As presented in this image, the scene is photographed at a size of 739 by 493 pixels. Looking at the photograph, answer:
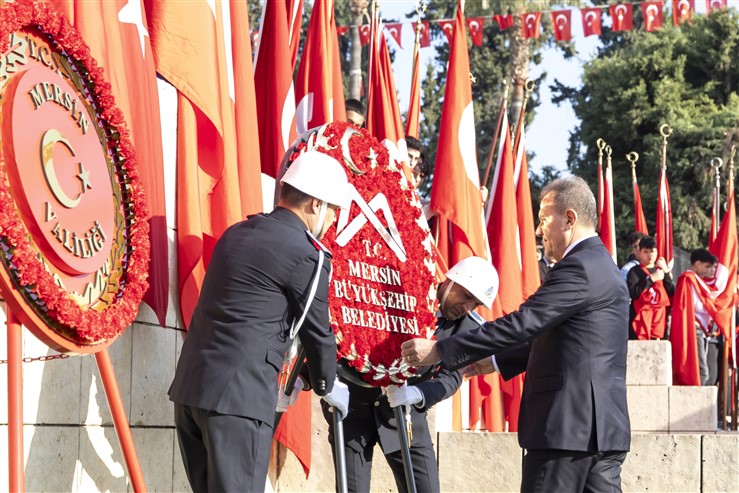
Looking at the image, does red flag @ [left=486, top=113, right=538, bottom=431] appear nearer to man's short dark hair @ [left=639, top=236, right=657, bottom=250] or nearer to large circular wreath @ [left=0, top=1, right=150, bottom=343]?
man's short dark hair @ [left=639, top=236, right=657, bottom=250]

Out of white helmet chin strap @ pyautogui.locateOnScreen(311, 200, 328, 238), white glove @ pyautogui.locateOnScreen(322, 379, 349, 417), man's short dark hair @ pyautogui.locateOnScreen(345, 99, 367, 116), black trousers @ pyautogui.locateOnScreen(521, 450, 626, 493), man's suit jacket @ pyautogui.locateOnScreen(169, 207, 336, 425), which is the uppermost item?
man's short dark hair @ pyautogui.locateOnScreen(345, 99, 367, 116)

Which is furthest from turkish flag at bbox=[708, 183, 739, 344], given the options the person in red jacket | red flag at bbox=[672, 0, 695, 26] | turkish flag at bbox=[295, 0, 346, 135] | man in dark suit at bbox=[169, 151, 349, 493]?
man in dark suit at bbox=[169, 151, 349, 493]

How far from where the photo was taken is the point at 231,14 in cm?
712

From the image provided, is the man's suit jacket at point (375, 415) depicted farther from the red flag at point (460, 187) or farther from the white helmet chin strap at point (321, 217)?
the red flag at point (460, 187)

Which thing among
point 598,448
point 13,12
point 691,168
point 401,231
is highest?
point 691,168

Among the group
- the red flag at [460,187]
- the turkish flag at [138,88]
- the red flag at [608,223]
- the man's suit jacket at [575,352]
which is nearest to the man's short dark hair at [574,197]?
the man's suit jacket at [575,352]

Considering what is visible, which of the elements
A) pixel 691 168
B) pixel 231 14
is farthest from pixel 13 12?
pixel 691 168

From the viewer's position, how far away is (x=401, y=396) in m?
5.51

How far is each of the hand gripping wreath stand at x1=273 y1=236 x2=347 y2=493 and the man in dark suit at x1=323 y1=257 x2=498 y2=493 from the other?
0.28 metres

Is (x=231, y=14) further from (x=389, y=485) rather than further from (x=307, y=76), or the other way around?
(x=389, y=485)

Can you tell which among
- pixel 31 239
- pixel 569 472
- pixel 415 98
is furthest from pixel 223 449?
pixel 415 98

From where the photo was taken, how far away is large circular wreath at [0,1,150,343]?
3.67 metres

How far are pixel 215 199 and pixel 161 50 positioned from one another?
0.91m

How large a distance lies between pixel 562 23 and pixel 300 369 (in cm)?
2026
